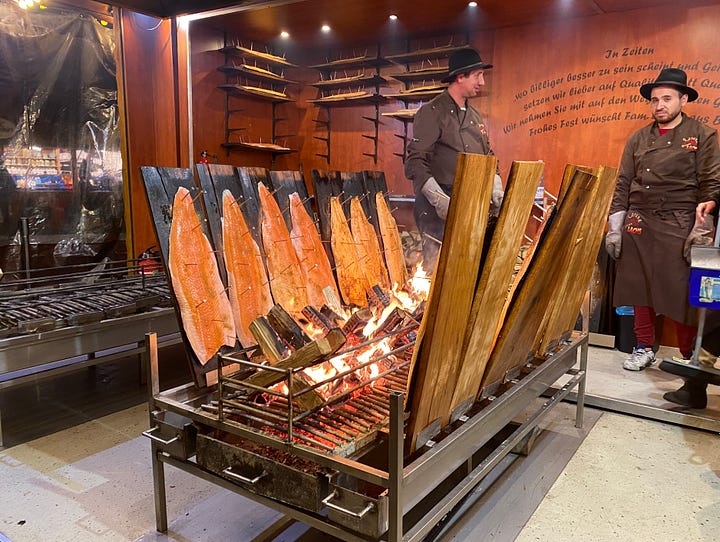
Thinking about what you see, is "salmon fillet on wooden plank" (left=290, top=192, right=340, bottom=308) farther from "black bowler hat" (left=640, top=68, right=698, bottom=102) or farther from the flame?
"black bowler hat" (left=640, top=68, right=698, bottom=102)

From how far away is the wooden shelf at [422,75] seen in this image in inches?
204

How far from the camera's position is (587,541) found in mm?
1852

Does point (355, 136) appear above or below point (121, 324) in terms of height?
above

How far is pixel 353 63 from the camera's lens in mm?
5910

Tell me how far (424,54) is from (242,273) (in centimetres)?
405

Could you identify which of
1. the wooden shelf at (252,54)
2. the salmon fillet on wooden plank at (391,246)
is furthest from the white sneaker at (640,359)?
the wooden shelf at (252,54)

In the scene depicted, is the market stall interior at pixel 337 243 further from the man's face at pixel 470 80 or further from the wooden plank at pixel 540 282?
the man's face at pixel 470 80

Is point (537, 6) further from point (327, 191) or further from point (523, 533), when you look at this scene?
point (523, 533)

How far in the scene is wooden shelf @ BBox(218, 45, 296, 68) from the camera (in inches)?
222

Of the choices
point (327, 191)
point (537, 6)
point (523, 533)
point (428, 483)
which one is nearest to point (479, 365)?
point (428, 483)

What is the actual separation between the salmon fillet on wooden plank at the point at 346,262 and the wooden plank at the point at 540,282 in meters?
0.87

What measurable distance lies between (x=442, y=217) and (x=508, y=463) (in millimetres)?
1400

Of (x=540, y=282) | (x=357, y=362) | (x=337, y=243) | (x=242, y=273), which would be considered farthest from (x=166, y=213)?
(x=540, y=282)

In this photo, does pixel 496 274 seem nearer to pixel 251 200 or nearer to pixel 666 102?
pixel 251 200
